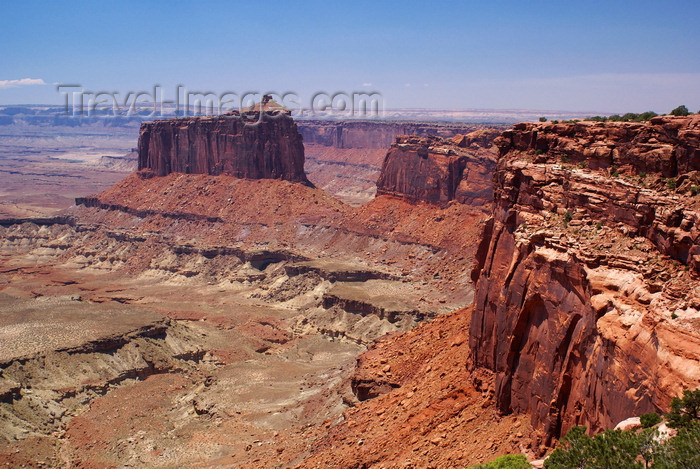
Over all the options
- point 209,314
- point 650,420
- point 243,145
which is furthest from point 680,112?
point 243,145

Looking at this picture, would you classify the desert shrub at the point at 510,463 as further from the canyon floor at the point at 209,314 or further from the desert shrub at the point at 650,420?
the desert shrub at the point at 650,420

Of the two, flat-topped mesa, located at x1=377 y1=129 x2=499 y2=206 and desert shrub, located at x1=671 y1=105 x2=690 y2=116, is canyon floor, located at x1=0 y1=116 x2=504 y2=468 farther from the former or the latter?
desert shrub, located at x1=671 y1=105 x2=690 y2=116

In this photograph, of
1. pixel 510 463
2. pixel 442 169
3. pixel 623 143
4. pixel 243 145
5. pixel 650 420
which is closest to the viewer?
pixel 650 420

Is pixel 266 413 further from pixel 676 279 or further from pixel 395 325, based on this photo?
pixel 676 279

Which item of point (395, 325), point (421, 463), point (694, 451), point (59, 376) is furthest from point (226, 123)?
point (694, 451)

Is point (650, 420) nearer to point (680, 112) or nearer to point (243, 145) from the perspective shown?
point (680, 112)

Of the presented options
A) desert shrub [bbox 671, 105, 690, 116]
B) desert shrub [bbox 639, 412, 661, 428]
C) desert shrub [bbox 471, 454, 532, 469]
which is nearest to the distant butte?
desert shrub [bbox 671, 105, 690, 116]

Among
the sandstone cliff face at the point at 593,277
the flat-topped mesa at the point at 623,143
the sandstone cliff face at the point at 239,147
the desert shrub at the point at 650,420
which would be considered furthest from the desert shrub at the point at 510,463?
the sandstone cliff face at the point at 239,147
